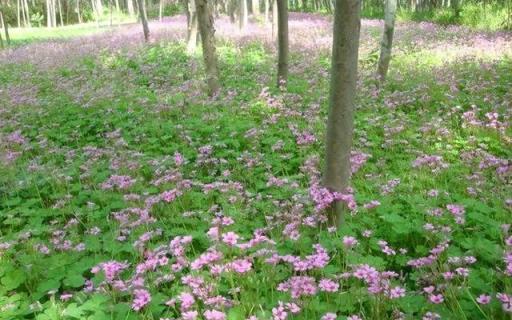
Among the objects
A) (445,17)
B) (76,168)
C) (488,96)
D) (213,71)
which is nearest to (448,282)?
(76,168)

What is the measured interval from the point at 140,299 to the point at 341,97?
2545 millimetres

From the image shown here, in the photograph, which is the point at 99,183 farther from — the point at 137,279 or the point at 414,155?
the point at 414,155

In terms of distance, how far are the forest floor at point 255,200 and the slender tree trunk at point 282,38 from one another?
1.41ft

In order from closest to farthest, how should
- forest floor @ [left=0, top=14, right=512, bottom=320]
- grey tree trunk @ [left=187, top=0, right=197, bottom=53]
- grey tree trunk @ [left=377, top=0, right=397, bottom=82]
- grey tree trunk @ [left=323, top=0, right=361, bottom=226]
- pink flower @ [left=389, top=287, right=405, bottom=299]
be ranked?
pink flower @ [left=389, top=287, right=405, bottom=299]
forest floor @ [left=0, top=14, right=512, bottom=320]
grey tree trunk @ [left=323, top=0, right=361, bottom=226]
grey tree trunk @ [left=377, top=0, right=397, bottom=82]
grey tree trunk @ [left=187, top=0, right=197, bottom=53]

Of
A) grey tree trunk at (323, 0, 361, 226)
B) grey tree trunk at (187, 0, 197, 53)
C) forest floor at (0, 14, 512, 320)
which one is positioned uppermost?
grey tree trunk at (187, 0, 197, 53)

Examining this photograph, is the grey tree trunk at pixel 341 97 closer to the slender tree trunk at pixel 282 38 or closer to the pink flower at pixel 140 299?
the pink flower at pixel 140 299

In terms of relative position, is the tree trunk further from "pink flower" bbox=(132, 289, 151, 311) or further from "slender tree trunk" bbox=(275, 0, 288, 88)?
"pink flower" bbox=(132, 289, 151, 311)

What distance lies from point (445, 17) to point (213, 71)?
21.9 m

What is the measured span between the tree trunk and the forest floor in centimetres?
41

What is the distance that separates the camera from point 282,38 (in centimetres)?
1050

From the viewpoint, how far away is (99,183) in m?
6.39

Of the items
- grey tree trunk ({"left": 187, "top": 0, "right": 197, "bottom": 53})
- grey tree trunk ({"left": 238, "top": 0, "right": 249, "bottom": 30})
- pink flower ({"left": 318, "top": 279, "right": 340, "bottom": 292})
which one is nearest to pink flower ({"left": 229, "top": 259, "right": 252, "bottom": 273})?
pink flower ({"left": 318, "top": 279, "right": 340, "bottom": 292})

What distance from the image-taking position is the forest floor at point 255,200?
334 centimetres

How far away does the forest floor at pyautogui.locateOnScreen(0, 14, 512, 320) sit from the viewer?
11.0 ft
